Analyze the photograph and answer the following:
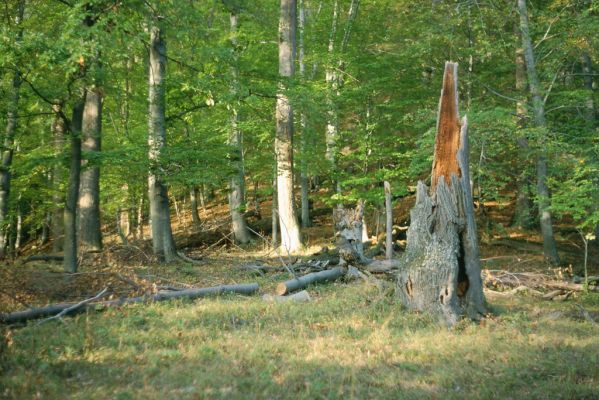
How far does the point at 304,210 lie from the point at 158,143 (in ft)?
32.0

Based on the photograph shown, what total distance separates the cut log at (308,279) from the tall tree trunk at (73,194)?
4.45 m

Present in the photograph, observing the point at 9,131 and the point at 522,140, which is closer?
the point at 9,131

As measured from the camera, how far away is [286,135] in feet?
56.7

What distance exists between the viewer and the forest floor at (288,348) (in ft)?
18.0

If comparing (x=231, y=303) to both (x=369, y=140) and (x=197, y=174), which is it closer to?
(x=197, y=174)

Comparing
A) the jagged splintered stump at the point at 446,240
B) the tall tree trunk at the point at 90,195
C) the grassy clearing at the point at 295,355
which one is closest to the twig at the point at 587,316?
the grassy clearing at the point at 295,355

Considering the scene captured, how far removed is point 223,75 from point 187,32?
1323mm

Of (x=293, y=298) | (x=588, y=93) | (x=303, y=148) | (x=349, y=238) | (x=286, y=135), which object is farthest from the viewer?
(x=303, y=148)

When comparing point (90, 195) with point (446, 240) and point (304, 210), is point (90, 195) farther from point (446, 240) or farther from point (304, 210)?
point (446, 240)

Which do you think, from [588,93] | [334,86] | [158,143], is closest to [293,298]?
[158,143]

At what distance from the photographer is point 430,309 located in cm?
877

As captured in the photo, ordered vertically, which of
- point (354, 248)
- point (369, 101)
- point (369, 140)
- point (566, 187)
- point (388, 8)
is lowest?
point (354, 248)

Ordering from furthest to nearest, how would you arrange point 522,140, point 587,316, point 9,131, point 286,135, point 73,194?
1. point 286,135
2. point 522,140
3. point 9,131
4. point 73,194
5. point 587,316

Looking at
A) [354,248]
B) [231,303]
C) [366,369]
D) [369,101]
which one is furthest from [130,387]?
[369,101]
